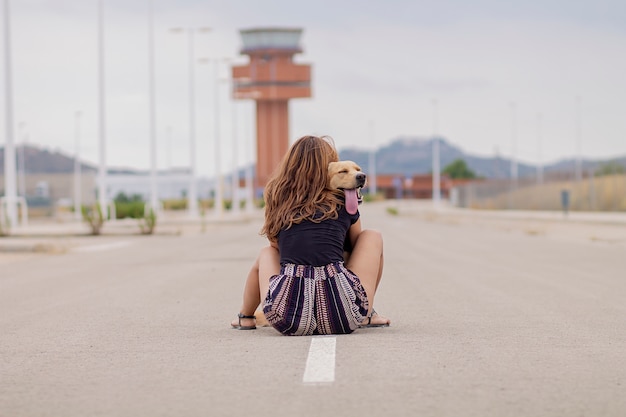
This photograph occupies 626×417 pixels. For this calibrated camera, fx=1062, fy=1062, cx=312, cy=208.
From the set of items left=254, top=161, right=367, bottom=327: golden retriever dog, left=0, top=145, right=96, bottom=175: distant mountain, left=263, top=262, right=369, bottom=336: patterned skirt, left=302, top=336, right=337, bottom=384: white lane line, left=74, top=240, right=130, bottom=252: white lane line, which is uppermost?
left=0, top=145, right=96, bottom=175: distant mountain

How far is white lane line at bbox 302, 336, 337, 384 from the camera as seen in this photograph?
234 inches

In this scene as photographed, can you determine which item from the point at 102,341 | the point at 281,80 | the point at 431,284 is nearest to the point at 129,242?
the point at 431,284

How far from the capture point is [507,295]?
11492 millimetres

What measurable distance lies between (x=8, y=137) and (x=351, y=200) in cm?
2514

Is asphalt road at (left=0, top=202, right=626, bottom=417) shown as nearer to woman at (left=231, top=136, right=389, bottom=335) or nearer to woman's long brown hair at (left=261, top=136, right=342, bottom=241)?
woman at (left=231, top=136, right=389, bottom=335)

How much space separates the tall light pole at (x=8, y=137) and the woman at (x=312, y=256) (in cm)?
2461

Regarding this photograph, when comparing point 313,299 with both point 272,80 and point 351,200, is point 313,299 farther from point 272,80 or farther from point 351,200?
point 272,80

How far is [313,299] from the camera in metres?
7.64

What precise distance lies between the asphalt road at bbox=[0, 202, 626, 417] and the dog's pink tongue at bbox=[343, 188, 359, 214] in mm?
924

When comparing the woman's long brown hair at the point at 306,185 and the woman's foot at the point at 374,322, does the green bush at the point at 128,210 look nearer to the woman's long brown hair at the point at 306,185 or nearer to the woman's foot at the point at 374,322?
the woman's foot at the point at 374,322

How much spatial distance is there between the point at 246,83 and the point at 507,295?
463ft

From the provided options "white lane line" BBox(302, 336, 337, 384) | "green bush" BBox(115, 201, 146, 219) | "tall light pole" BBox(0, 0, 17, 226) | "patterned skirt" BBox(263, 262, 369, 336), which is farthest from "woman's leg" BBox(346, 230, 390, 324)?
"green bush" BBox(115, 201, 146, 219)

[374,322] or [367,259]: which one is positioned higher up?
[367,259]

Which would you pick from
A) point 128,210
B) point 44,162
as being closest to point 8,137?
point 128,210
